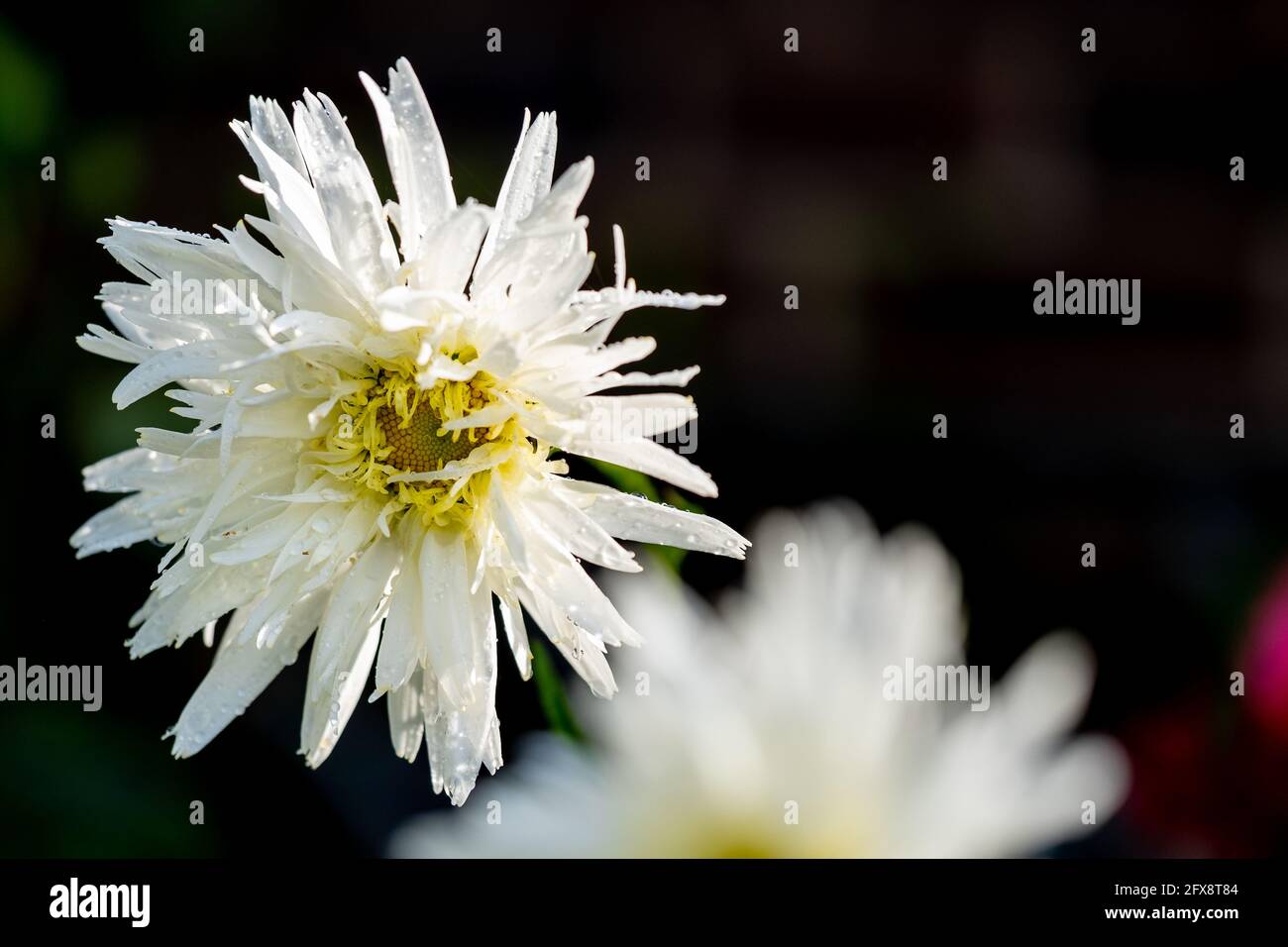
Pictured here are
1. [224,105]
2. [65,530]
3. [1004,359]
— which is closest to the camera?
[65,530]

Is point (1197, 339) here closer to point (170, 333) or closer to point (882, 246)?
point (882, 246)

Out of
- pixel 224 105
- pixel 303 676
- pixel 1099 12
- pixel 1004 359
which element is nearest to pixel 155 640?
pixel 303 676

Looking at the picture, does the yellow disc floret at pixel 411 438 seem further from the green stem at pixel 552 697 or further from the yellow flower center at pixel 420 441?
the green stem at pixel 552 697

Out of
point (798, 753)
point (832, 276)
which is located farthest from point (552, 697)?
point (832, 276)

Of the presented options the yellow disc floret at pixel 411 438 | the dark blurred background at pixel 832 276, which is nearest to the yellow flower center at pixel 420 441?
the yellow disc floret at pixel 411 438

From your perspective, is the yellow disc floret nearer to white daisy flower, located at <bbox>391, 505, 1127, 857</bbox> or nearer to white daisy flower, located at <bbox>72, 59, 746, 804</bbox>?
white daisy flower, located at <bbox>72, 59, 746, 804</bbox>

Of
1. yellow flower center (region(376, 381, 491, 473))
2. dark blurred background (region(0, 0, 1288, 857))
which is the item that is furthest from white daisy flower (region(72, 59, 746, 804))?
dark blurred background (region(0, 0, 1288, 857))
